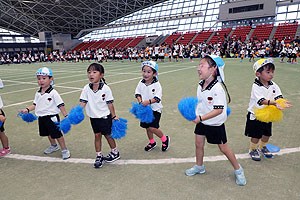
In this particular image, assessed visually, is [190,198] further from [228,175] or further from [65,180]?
[65,180]

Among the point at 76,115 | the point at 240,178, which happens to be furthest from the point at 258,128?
the point at 76,115

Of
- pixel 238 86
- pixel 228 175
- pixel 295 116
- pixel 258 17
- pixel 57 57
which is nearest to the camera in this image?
pixel 228 175

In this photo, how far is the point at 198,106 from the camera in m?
2.81

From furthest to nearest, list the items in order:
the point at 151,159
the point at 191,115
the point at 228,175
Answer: the point at 151,159
the point at 228,175
the point at 191,115

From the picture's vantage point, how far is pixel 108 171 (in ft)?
10.7

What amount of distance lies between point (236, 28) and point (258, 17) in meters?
3.79

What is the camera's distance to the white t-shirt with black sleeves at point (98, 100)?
3217 mm

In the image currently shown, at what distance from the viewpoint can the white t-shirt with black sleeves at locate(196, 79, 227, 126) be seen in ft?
8.32

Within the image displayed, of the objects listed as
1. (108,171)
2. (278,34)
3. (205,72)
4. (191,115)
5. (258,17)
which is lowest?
(108,171)

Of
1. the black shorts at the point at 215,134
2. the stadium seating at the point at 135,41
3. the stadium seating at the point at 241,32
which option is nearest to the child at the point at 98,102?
the black shorts at the point at 215,134

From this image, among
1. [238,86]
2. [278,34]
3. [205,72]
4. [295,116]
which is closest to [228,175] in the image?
[205,72]

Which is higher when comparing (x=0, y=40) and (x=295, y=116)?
(x=0, y=40)

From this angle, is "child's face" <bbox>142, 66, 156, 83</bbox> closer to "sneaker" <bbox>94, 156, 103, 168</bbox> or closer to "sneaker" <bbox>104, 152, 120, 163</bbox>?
"sneaker" <bbox>104, 152, 120, 163</bbox>

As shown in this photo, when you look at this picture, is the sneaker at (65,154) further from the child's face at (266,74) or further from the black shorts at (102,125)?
the child's face at (266,74)
